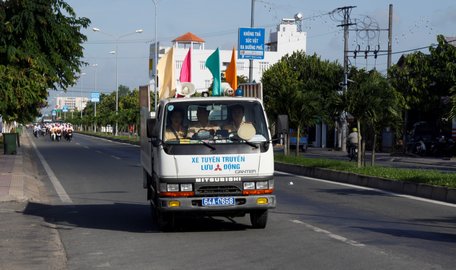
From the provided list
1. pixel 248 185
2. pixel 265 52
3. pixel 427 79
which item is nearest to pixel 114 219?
pixel 248 185

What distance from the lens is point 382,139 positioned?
54562mm

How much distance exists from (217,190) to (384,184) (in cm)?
973

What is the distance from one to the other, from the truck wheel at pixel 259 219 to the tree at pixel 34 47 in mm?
17798

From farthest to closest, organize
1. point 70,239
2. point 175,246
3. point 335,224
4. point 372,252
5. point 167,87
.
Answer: point 167,87 → point 335,224 → point 70,239 → point 175,246 → point 372,252

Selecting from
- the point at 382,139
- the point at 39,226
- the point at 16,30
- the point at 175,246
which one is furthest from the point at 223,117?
the point at 382,139

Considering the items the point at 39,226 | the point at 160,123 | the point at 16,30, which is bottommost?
the point at 39,226

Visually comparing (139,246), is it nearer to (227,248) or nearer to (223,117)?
(227,248)

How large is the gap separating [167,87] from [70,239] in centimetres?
388

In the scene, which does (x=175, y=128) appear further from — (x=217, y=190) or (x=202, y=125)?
(x=217, y=190)

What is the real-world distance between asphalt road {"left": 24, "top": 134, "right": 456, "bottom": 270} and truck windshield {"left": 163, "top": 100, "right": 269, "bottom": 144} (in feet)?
4.98

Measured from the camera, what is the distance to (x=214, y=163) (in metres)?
11.0

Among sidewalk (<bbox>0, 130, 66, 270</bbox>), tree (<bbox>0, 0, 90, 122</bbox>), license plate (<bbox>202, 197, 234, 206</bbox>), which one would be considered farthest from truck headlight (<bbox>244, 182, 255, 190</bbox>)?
tree (<bbox>0, 0, 90, 122</bbox>)

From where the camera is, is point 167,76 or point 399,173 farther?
point 399,173

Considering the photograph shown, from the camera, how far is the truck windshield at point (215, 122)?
1129 centimetres
